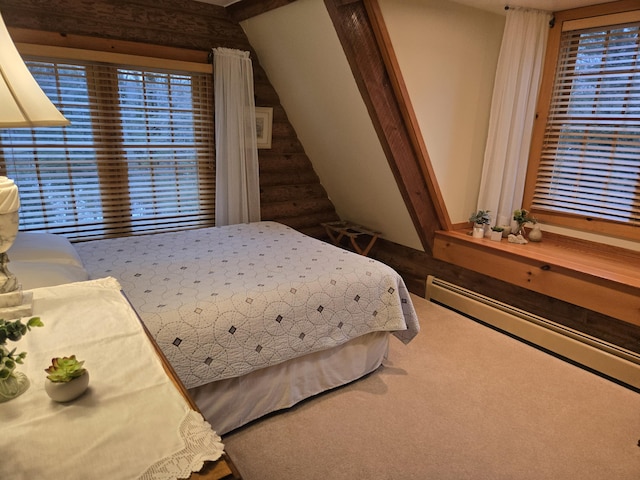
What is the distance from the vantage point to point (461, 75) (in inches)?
118

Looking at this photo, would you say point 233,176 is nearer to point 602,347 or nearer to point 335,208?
point 335,208

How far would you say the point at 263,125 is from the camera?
358cm

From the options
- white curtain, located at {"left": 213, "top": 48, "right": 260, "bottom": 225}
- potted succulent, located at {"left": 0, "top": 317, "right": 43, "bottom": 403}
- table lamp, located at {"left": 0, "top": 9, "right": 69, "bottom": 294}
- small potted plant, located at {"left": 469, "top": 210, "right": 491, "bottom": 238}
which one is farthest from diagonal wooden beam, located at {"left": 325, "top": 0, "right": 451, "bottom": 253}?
potted succulent, located at {"left": 0, "top": 317, "right": 43, "bottom": 403}

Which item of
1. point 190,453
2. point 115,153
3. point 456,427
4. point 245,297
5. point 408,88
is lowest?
point 456,427

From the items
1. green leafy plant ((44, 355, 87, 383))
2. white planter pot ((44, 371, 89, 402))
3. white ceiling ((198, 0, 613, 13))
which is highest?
white ceiling ((198, 0, 613, 13))

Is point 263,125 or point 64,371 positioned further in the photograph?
point 263,125

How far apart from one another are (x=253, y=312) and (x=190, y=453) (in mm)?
1113

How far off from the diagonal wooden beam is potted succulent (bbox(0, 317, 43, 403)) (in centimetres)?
218

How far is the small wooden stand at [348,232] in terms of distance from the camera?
3765 mm

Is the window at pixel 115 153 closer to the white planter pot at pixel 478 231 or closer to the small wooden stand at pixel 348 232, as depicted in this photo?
the small wooden stand at pixel 348 232

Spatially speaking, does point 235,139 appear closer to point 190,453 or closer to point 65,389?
point 65,389

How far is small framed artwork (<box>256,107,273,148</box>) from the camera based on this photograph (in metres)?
3.55

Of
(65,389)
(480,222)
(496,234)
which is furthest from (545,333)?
(65,389)

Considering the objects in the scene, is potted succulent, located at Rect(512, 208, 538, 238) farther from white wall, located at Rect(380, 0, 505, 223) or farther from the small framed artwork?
the small framed artwork
